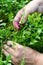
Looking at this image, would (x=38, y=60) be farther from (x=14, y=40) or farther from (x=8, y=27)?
(x=8, y=27)

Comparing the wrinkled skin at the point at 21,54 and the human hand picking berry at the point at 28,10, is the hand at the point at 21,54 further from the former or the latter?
the human hand picking berry at the point at 28,10

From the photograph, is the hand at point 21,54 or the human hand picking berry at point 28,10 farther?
the human hand picking berry at point 28,10

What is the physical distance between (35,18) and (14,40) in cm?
21

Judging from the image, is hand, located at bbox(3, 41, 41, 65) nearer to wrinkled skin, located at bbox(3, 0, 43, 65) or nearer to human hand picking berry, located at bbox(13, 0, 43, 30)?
wrinkled skin, located at bbox(3, 0, 43, 65)

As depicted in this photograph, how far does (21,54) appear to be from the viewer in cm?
174

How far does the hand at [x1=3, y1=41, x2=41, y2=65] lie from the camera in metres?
1.73

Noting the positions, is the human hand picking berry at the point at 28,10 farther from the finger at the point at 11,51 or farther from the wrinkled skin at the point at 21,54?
the finger at the point at 11,51

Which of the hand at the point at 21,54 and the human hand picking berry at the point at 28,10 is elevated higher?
the human hand picking berry at the point at 28,10

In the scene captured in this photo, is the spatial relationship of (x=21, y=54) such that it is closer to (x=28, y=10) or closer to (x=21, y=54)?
(x=21, y=54)

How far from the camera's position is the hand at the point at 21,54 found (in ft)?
5.66

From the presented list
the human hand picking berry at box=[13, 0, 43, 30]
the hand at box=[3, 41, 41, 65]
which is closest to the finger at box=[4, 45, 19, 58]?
the hand at box=[3, 41, 41, 65]

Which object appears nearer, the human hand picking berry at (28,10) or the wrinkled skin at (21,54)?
the wrinkled skin at (21,54)

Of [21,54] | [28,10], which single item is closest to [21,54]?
[21,54]

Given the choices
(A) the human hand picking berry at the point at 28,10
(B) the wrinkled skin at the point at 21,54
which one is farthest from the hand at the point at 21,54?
(A) the human hand picking berry at the point at 28,10
